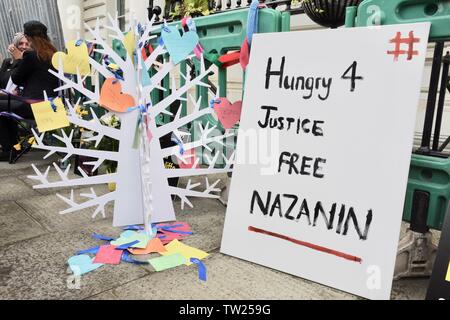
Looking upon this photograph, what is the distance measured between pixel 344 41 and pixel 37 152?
171 inches

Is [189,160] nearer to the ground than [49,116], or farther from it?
nearer to the ground

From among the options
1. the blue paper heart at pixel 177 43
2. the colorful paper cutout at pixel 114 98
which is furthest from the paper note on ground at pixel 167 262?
the blue paper heart at pixel 177 43

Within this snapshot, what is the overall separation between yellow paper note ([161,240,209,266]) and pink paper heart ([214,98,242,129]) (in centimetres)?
79

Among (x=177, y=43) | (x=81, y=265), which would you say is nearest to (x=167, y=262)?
(x=81, y=265)

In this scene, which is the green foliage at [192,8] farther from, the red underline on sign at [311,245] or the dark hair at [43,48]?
the red underline on sign at [311,245]

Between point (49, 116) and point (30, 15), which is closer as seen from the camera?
point (49, 116)

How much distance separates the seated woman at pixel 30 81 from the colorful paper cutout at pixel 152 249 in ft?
9.70

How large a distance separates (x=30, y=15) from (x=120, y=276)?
842 cm

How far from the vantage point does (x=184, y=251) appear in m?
2.02

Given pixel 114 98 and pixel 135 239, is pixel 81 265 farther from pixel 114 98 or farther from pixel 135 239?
pixel 114 98

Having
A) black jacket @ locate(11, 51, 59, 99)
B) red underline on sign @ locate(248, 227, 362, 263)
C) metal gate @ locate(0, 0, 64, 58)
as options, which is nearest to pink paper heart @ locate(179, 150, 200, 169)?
red underline on sign @ locate(248, 227, 362, 263)

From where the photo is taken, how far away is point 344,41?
68.3 inches
